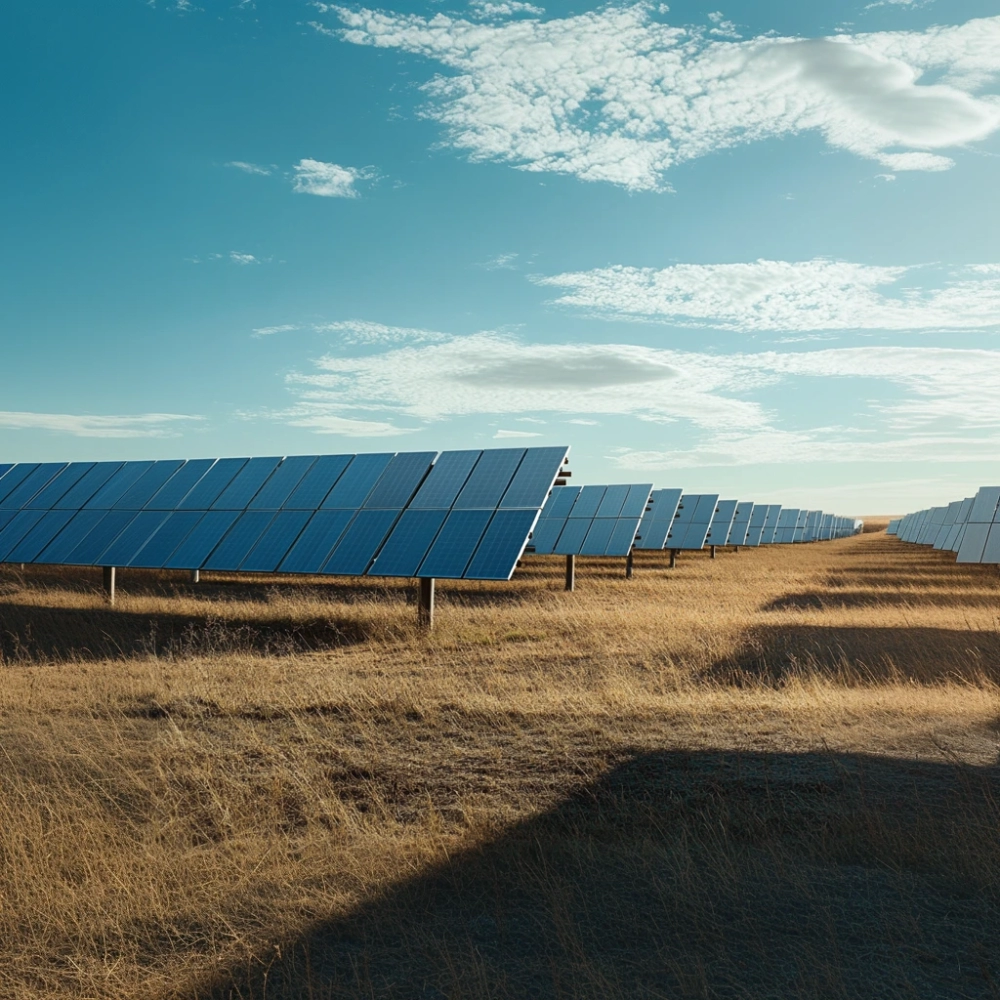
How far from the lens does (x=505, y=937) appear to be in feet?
16.2

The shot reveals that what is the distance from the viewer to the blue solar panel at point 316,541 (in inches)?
728

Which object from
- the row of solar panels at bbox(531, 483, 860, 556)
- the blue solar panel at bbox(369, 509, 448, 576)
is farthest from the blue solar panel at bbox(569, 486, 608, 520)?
the blue solar panel at bbox(369, 509, 448, 576)

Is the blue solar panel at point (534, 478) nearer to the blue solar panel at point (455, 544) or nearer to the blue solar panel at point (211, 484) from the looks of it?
the blue solar panel at point (455, 544)

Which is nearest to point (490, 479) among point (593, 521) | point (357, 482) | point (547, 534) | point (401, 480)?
point (401, 480)

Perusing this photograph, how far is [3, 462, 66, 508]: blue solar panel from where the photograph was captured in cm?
2640

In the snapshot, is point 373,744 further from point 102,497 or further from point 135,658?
point 102,497

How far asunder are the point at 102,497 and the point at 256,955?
73.4 feet

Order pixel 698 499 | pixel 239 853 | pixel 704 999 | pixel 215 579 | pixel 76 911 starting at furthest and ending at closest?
pixel 698 499 → pixel 215 579 → pixel 239 853 → pixel 76 911 → pixel 704 999

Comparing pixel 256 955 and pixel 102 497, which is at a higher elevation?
pixel 102 497

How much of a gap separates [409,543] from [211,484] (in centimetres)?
799

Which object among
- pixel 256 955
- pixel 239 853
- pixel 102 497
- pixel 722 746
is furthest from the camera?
pixel 102 497

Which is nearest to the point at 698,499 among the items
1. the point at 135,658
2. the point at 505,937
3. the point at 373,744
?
the point at 135,658

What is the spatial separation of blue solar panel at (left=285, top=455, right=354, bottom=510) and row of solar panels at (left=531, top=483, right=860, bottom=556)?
5584mm

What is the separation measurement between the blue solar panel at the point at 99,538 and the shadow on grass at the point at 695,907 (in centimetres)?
1733
